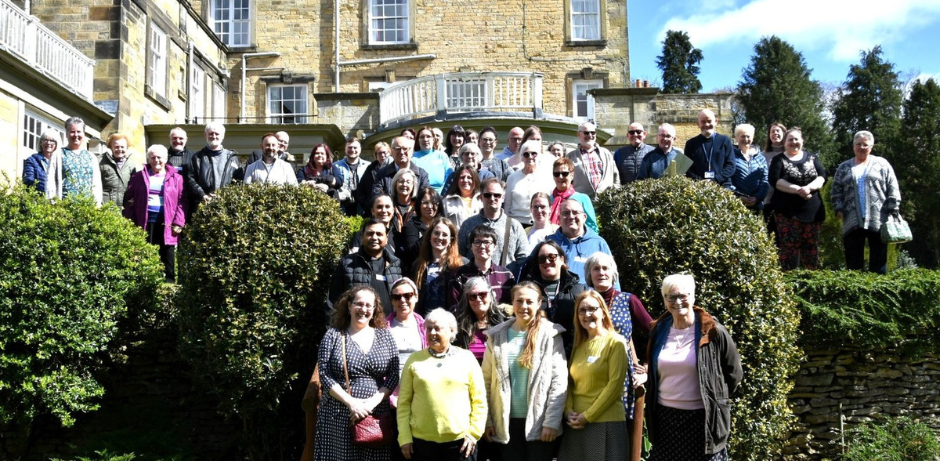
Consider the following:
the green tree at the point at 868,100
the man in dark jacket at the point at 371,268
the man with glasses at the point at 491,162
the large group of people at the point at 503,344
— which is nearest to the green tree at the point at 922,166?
the green tree at the point at 868,100

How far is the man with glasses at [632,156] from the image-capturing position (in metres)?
9.09

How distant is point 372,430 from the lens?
5250mm

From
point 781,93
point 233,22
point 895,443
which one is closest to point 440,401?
point 895,443

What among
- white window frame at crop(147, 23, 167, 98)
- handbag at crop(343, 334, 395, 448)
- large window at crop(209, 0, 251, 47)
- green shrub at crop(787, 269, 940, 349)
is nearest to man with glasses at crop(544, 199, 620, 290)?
handbag at crop(343, 334, 395, 448)

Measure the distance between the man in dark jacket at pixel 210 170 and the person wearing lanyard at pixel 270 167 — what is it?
30cm

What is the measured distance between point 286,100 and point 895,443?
1945cm

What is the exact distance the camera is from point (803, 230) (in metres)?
8.38

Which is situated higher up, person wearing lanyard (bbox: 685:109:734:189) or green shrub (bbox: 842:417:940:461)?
person wearing lanyard (bbox: 685:109:734:189)

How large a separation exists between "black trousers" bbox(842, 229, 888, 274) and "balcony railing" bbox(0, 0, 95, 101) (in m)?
12.8

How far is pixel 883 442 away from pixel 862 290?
127 centimetres

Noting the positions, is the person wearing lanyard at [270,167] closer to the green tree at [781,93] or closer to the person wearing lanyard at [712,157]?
the person wearing lanyard at [712,157]

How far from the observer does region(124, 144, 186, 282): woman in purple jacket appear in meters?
8.61

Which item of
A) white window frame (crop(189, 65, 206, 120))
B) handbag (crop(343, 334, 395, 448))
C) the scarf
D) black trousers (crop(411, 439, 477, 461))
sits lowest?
black trousers (crop(411, 439, 477, 461))

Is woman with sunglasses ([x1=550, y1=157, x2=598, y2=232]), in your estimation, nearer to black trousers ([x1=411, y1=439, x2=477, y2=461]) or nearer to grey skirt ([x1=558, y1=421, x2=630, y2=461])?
grey skirt ([x1=558, y1=421, x2=630, y2=461])
